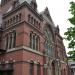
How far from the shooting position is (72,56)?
46.6 ft

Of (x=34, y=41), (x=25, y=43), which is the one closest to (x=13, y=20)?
(x=34, y=41)

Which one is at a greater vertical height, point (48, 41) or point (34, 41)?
point (48, 41)

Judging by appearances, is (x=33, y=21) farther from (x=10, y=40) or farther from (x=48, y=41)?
(x=48, y=41)

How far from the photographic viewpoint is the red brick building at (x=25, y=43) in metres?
22.8

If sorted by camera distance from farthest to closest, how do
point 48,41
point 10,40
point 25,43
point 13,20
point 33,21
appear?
1. point 48,41
2. point 33,21
3. point 13,20
4. point 10,40
5. point 25,43

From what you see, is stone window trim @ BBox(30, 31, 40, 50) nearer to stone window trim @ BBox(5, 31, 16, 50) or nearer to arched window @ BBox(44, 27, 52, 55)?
stone window trim @ BBox(5, 31, 16, 50)

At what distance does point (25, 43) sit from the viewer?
2317 centimetres

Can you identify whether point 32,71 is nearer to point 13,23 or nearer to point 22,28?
point 22,28

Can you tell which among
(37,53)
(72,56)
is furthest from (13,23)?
(72,56)

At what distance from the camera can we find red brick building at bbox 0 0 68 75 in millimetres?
22797

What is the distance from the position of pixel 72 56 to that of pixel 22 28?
11.6 m

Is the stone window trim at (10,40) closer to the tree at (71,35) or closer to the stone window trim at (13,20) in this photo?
the stone window trim at (13,20)

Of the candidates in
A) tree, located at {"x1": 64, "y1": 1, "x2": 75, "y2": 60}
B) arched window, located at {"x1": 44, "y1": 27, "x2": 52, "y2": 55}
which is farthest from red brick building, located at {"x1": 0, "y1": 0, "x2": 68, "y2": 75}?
tree, located at {"x1": 64, "y1": 1, "x2": 75, "y2": 60}

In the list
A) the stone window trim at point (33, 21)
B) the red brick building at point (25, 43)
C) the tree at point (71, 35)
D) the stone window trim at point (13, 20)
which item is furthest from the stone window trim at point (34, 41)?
the tree at point (71, 35)
